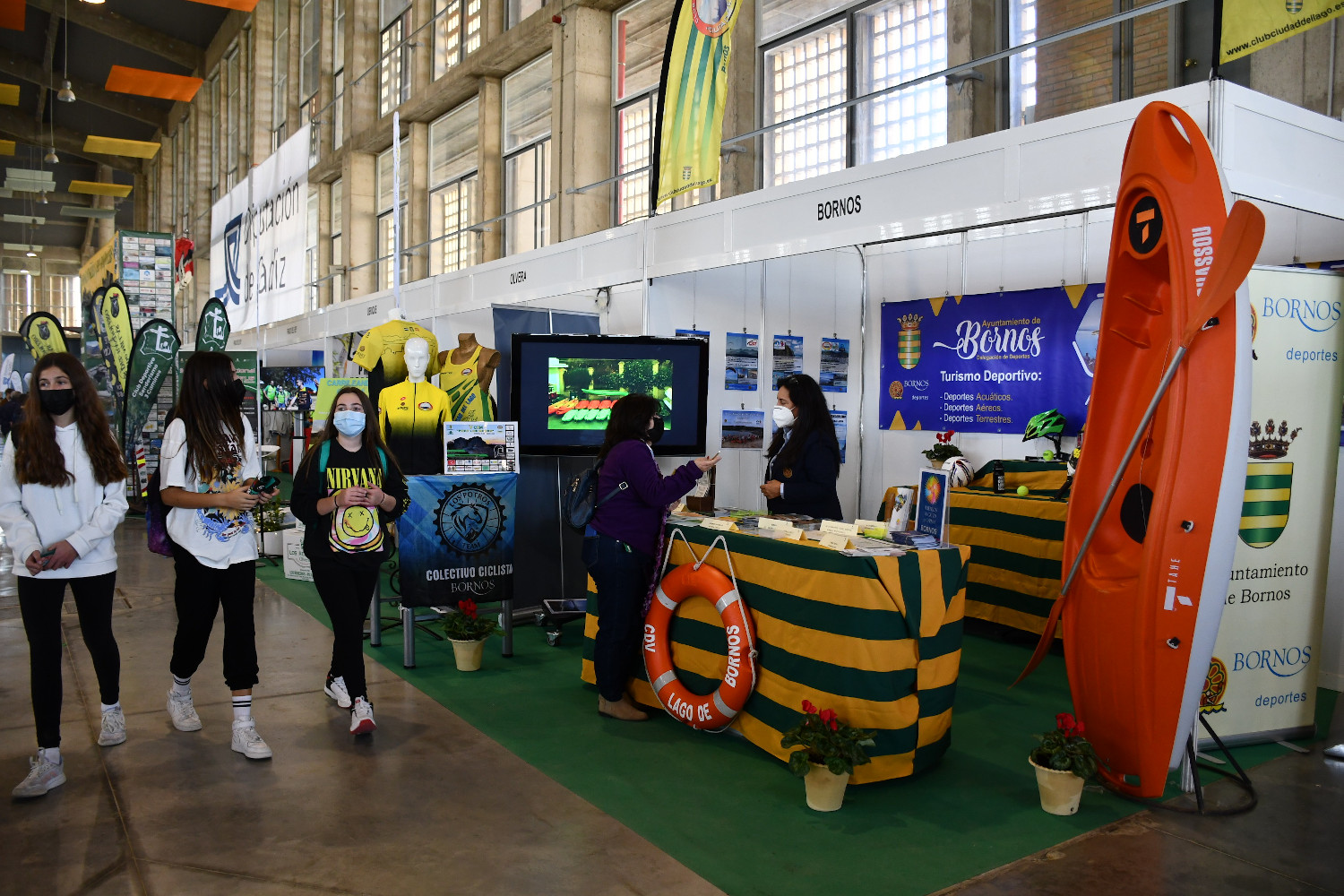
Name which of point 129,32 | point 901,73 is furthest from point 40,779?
point 129,32

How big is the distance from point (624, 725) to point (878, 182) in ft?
9.10

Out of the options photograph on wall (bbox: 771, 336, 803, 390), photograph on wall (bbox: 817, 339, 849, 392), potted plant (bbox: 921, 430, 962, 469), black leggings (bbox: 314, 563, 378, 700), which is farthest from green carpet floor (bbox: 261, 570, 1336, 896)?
photograph on wall (bbox: 817, 339, 849, 392)

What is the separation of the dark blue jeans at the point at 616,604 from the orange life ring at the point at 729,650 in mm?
83

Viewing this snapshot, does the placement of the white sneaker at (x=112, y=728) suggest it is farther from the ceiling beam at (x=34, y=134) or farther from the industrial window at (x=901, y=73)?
the ceiling beam at (x=34, y=134)

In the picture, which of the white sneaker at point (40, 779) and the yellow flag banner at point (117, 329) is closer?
the white sneaker at point (40, 779)

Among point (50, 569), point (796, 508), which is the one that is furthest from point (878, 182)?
point (50, 569)

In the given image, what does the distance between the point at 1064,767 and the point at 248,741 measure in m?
2.86

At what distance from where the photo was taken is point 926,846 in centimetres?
294

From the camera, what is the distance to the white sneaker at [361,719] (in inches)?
151

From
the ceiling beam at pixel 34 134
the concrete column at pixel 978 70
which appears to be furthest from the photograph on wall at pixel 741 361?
the ceiling beam at pixel 34 134

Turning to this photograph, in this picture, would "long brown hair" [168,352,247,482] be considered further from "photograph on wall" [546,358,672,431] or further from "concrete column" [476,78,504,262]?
"concrete column" [476,78,504,262]

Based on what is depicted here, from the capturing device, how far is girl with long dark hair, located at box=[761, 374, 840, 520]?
4859mm

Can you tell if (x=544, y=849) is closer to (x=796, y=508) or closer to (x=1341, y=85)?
(x=796, y=508)

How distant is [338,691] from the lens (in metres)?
4.27
